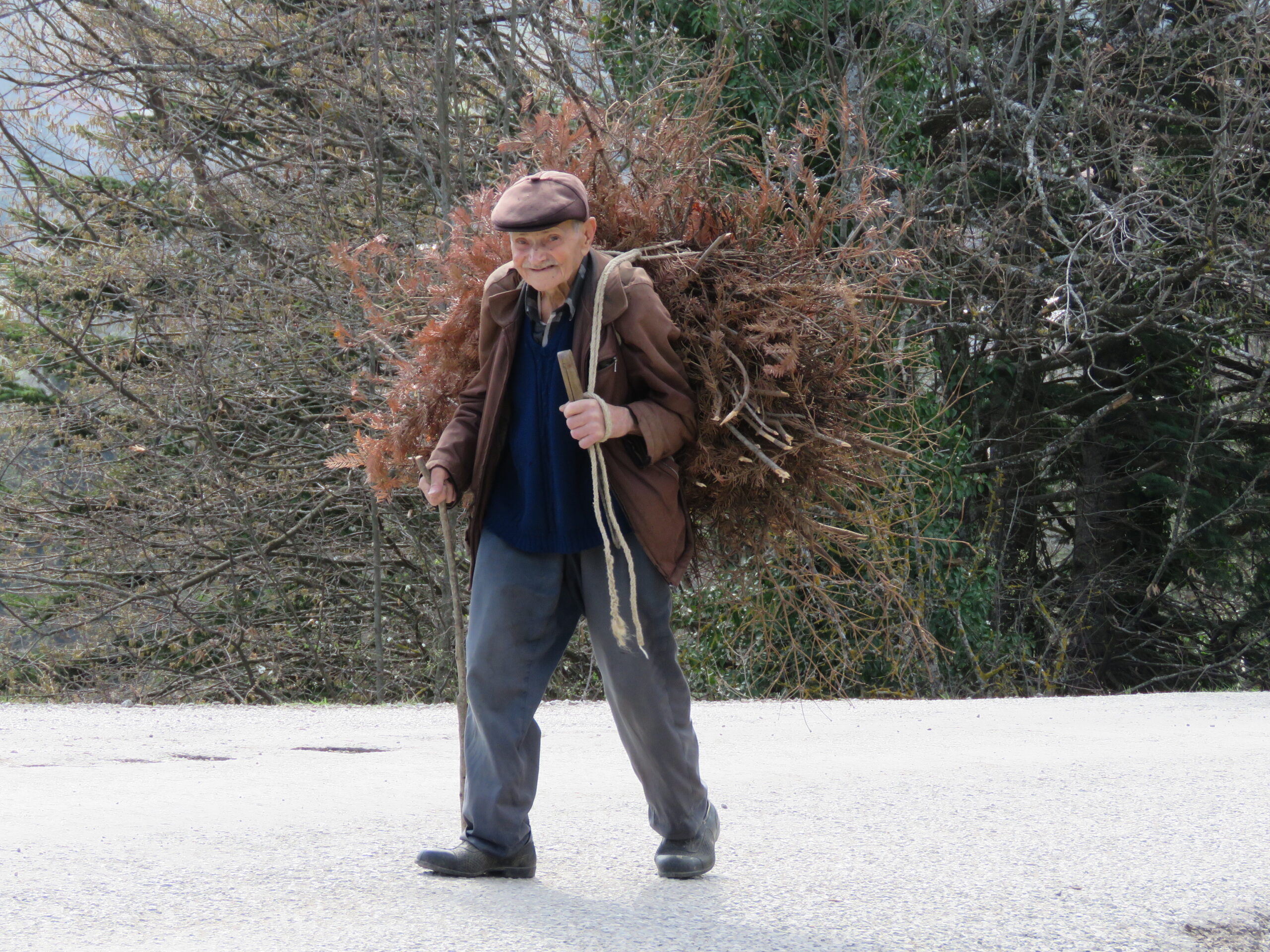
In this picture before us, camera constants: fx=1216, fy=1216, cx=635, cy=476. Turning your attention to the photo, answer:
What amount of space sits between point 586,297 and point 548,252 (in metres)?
0.16

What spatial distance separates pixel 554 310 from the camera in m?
3.30

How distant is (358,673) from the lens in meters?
11.8

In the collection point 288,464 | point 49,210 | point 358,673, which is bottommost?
point 358,673

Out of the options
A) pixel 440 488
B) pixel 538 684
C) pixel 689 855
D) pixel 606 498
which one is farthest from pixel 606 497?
pixel 689 855

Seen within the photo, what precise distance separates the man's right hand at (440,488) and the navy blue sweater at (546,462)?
0.16 meters

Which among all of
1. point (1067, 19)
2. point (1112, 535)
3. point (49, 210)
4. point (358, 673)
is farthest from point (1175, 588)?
point (49, 210)

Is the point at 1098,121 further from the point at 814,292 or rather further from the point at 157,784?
the point at 157,784

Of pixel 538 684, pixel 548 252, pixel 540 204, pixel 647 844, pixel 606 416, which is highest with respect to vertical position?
pixel 540 204

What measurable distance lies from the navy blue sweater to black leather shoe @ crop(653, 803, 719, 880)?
34.2 inches

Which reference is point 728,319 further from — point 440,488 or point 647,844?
point 647,844

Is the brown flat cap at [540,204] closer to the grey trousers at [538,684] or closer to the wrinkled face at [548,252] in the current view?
the wrinkled face at [548,252]

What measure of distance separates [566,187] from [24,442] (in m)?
9.83

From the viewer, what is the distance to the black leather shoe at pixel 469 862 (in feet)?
10.8

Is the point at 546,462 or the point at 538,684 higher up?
the point at 546,462
